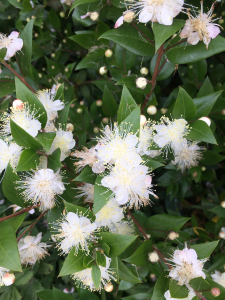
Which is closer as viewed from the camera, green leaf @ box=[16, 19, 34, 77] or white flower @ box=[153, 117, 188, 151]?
white flower @ box=[153, 117, 188, 151]

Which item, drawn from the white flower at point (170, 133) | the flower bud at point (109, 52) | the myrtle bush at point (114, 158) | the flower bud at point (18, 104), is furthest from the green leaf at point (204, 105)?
the flower bud at point (18, 104)

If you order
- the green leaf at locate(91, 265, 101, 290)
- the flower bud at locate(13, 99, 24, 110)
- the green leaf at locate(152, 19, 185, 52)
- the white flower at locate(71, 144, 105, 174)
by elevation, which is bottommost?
the green leaf at locate(91, 265, 101, 290)

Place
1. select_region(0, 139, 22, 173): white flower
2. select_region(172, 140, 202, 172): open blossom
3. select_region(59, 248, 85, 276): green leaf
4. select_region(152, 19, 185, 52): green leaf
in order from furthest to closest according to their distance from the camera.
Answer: select_region(172, 140, 202, 172): open blossom → select_region(0, 139, 22, 173): white flower → select_region(59, 248, 85, 276): green leaf → select_region(152, 19, 185, 52): green leaf

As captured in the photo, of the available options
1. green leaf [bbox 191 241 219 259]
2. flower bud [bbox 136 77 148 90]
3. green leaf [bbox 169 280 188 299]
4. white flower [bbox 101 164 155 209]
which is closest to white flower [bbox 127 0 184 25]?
flower bud [bbox 136 77 148 90]

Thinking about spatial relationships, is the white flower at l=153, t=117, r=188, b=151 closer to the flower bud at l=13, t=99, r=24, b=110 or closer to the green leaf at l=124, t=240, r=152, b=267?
the green leaf at l=124, t=240, r=152, b=267

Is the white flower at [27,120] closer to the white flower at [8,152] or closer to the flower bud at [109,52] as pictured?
the white flower at [8,152]
